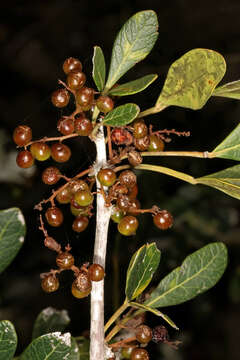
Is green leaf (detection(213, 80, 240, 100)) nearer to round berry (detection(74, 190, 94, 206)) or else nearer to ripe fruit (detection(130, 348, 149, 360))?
round berry (detection(74, 190, 94, 206))

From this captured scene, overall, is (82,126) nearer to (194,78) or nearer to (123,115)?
(123,115)

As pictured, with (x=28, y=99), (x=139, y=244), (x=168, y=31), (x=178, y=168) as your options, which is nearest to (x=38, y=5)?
(x=28, y=99)

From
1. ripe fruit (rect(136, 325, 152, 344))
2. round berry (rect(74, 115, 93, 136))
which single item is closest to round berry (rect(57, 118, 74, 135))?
round berry (rect(74, 115, 93, 136))

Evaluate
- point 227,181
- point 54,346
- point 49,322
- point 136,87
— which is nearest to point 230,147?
point 227,181

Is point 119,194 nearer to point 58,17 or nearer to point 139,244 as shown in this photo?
point 139,244

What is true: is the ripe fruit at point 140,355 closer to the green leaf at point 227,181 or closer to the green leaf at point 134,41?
the green leaf at point 227,181

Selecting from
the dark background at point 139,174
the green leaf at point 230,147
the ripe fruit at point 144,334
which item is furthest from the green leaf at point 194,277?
the dark background at point 139,174
